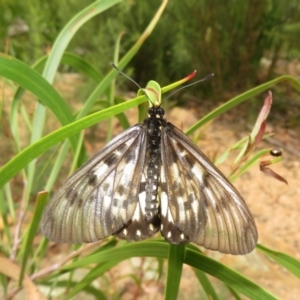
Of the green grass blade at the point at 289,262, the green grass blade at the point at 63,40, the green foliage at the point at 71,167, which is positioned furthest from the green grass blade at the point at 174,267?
the green grass blade at the point at 63,40

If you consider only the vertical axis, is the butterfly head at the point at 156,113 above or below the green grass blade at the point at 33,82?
below

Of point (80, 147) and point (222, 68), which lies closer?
point (80, 147)

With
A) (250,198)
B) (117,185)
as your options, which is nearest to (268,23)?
(250,198)

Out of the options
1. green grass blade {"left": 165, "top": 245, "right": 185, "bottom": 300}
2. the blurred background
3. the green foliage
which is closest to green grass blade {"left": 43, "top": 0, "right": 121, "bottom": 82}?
the green foliage

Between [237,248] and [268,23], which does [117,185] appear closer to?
[237,248]

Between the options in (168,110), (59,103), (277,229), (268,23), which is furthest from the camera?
(168,110)

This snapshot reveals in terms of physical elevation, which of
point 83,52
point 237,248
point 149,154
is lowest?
point 237,248

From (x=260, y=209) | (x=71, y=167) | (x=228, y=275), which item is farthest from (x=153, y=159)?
(x=260, y=209)

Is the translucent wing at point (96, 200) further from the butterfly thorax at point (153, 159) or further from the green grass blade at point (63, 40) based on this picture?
the green grass blade at point (63, 40)
